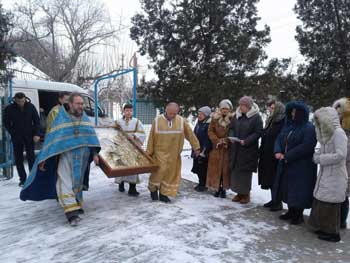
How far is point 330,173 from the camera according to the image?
13.8 ft

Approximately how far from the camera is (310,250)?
13.2 feet

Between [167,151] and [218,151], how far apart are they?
1018mm

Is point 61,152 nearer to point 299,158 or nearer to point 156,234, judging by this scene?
point 156,234

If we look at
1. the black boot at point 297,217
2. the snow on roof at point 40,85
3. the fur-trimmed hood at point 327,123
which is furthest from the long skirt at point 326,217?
the snow on roof at point 40,85

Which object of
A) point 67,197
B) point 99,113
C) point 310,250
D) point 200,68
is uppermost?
point 200,68

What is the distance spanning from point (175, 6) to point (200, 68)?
1859 millimetres

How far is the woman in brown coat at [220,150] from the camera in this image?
602cm

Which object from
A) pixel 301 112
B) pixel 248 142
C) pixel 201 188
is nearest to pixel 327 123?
pixel 301 112

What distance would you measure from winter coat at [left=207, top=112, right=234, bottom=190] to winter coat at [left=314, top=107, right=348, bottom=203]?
1953mm

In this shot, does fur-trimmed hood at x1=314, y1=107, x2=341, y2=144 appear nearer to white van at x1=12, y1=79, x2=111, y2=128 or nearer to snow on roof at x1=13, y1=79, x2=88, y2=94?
white van at x1=12, y1=79, x2=111, y2=128

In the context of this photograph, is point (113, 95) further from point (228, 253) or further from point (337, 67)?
point (228, 253)

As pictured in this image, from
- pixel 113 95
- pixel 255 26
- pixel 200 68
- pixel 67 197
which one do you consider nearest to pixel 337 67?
Answer: pixel 255 26

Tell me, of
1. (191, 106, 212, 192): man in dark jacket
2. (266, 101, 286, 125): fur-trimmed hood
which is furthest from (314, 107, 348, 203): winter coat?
(191, 106, 212, 192): man in dark jacket

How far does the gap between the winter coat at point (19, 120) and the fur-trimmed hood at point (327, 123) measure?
16.1ft
